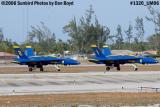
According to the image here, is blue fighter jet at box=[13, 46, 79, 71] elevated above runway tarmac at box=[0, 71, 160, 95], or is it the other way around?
blue fighter jet at box=[13, 46, 79, 71]

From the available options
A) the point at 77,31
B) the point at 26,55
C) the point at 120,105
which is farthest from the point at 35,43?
the point at 120,105

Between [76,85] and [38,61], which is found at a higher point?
[38,61]

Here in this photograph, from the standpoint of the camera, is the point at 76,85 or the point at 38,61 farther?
the point at 38,61

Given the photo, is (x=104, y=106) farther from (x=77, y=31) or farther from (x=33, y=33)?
(x=33, y=33)

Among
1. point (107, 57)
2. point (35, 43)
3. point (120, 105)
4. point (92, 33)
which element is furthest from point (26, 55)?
point (35, 43)

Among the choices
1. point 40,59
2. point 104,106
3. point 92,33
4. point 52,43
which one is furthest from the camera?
point 52,43

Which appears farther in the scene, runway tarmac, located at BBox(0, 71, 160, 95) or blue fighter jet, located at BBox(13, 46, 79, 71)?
blue fighter jet, located at BBox(13, 46, 79, 71)

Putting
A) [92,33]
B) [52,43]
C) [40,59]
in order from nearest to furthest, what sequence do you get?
[40,59] → [92,33] → [52,43]

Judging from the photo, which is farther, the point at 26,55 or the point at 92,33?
the point at 92,33

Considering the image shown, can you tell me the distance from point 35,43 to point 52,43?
805cm

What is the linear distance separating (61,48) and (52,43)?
518cm

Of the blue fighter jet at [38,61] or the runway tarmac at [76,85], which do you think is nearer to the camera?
the runway tarmac at [76,85]

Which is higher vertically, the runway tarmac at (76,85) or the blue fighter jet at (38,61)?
the blue fighter jet at (38,61)

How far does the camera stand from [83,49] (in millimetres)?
178375
